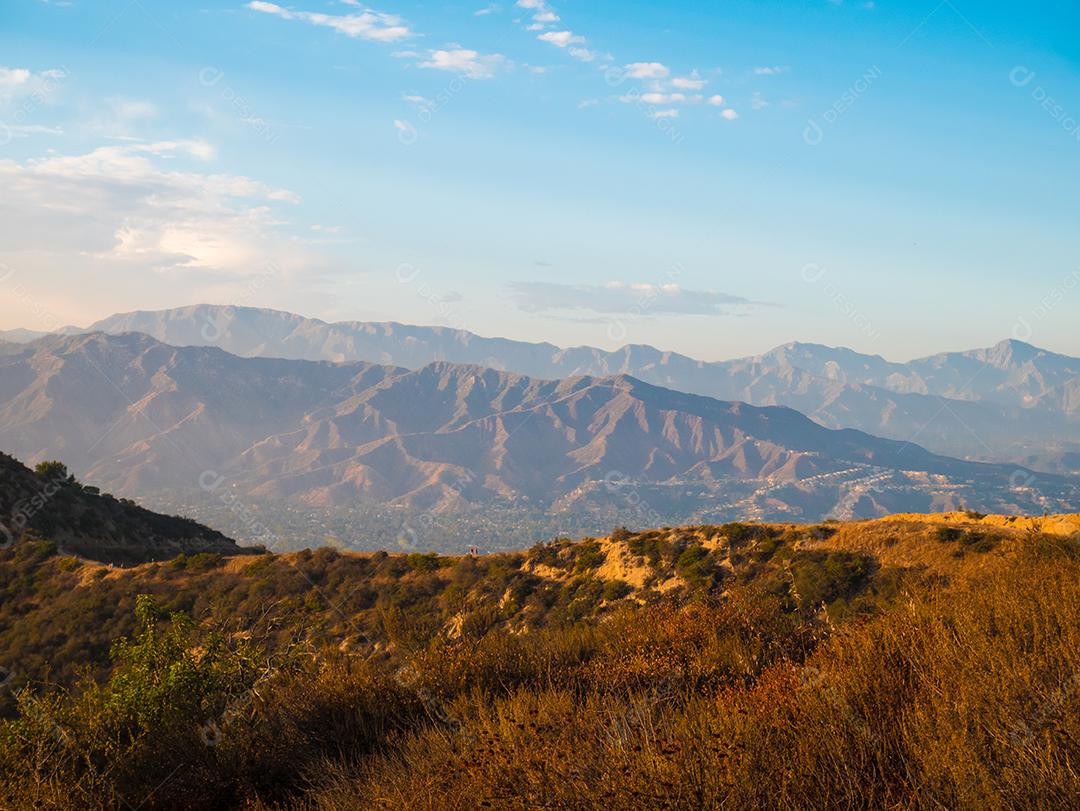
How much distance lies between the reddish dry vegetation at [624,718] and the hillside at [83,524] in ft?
154

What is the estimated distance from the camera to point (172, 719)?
9.31 metres

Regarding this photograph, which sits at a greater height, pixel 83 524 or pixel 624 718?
pixel 624 718

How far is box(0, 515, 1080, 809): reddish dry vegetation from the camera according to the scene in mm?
5375

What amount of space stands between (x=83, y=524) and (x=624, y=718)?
6124 centimetres

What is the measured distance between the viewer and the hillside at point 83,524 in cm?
5034

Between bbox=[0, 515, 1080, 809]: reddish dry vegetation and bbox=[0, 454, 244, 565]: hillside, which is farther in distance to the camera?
bbox=[0, 454, 244, 565]: hillside

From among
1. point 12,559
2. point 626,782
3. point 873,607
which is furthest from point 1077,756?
point 12,559

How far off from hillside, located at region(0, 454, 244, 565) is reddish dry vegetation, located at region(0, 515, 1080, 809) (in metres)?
47.0

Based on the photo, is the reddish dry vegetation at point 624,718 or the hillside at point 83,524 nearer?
the reddish dry vegetation at point 624,718

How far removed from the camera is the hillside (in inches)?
1982

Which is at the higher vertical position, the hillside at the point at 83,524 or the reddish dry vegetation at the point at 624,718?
the reddish dry vegetation at the point at 624,718

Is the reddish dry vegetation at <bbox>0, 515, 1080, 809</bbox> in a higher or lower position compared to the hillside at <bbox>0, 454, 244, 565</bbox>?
higher

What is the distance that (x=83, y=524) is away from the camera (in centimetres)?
5447

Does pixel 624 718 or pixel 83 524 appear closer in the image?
pixel 624 718
